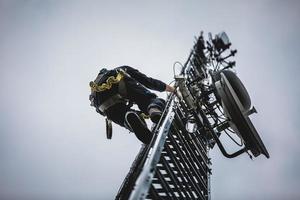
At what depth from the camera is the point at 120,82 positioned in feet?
12.9

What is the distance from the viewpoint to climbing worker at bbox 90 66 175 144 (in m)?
3.86

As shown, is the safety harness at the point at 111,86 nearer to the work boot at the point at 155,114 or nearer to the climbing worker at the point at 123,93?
the climbing worker at the point at 123,93

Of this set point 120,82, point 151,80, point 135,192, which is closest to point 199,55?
point 151,80

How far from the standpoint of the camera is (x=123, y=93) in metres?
3.93

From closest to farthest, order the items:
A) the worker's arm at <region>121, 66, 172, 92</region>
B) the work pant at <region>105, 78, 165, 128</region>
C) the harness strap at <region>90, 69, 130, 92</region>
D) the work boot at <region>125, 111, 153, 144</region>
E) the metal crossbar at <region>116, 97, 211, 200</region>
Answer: the metal crossbar at <region>116, 97, 211, 200</region> → the work boot at <region>125, 111, 153, 144</region> → the work pant at <region>105, 78, 165, 128</region> → the harness strap at <region>90, 69, 130, 92</region> → the worker's arm at <region>121, 66, 172, 92</region>

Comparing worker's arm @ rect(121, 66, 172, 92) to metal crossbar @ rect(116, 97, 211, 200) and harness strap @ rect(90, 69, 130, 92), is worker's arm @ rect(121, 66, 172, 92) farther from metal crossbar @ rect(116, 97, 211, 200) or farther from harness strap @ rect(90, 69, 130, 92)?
metal crossbar @ rect(116, 97, 211, 200)

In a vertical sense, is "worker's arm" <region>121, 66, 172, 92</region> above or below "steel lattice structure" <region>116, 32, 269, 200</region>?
above

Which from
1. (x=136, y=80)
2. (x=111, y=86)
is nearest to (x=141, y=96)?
(x=136, y=80)

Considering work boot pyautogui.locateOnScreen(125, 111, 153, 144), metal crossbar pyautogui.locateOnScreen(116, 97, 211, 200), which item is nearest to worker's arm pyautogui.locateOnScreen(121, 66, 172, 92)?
metal crossbar pyautogui.locateOnScreen(116, 97, 211, 200)

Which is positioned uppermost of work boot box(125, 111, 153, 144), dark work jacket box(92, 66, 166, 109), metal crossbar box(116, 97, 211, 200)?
dark work jacket box(92, 66, 166, 109)

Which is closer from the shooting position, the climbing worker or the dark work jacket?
the climbing worker

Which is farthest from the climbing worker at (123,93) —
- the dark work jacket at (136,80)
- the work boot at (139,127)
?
the work boot at (139,127)

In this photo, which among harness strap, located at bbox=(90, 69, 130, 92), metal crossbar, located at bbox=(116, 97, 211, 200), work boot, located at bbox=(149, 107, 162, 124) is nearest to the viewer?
metal crossbar, located at bbox=(116, 97, 211, 200)

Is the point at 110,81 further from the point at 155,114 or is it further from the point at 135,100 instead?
the point at 155,114
